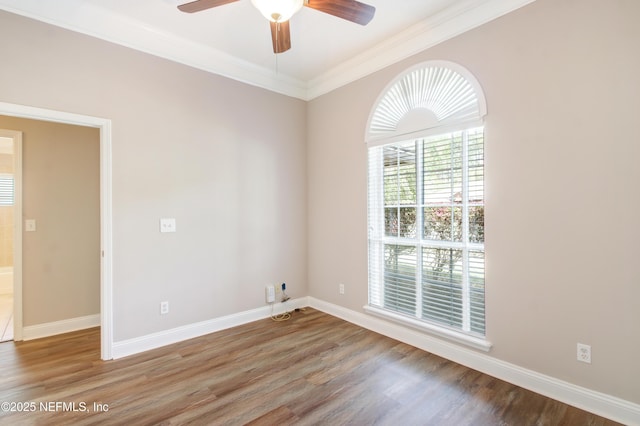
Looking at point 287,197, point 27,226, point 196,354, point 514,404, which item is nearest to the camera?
point 514,404

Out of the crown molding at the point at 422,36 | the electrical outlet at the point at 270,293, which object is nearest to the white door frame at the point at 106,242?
the electrical outlet at the point at 270,293

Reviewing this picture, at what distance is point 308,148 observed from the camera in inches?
162

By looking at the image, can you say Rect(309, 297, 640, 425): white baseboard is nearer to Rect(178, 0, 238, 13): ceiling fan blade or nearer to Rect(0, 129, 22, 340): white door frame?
Rect(178, 0, 238, 13): ceiling fan blade

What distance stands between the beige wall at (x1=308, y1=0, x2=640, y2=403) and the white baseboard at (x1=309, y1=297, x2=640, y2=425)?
55 mm

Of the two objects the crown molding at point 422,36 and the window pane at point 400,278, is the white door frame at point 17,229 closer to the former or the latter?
the crown molding at point 422,36

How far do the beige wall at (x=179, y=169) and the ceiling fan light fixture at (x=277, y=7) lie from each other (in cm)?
169

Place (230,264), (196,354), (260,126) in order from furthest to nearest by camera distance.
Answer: (260,126) → (230,264) → (196,354)

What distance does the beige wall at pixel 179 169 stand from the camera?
2.46m

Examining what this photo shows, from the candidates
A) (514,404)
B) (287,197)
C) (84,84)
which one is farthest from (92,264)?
(514,404)

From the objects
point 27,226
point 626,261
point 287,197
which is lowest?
point 626,261

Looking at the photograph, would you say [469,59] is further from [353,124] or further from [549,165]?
[353,124]

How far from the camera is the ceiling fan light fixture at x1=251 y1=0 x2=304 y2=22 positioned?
1696mm

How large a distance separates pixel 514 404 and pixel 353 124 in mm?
2907

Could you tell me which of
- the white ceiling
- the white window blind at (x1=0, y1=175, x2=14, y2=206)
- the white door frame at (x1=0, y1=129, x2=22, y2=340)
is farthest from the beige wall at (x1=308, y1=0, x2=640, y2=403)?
the white window blind at (x1=0, y1=175, x2=14, y2=206)
